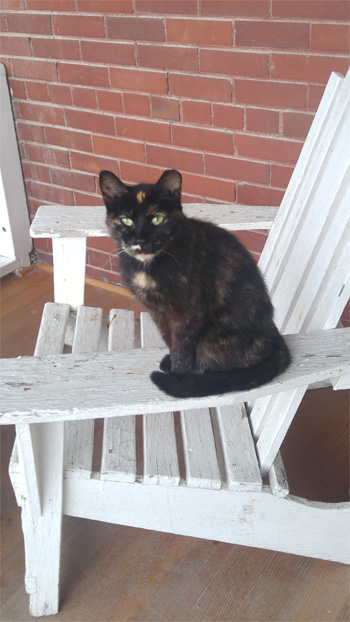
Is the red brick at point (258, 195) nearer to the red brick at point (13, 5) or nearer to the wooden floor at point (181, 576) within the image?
the wooden floor at point (181, 576)

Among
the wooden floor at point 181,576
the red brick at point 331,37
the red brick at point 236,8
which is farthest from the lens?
the red brick at point 236,8

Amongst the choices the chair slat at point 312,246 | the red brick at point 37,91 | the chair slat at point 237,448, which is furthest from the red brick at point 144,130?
the chair slat at point 237,448

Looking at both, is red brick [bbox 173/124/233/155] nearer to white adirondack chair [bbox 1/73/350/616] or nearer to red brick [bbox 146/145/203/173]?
red brick [bbox 146/145/203/173]

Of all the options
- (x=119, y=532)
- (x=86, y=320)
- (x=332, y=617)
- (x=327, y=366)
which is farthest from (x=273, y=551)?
(x=86, y=320)

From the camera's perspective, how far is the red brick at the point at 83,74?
7.88ft

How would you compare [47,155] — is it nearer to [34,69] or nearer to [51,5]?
[34,69]

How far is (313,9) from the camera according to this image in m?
→ 1.79

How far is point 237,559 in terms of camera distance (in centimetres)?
157

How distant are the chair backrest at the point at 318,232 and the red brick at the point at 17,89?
1578 mm

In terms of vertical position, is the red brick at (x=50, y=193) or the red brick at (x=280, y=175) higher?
the red brick at (x=280, y=175)

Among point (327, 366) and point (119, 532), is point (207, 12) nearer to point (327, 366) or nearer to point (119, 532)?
point (327, 366)

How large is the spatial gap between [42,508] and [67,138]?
6.09 feet

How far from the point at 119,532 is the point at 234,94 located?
154cm

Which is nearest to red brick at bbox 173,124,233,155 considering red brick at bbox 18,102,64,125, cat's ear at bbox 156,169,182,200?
red brick at bbox 18,102,64,125
